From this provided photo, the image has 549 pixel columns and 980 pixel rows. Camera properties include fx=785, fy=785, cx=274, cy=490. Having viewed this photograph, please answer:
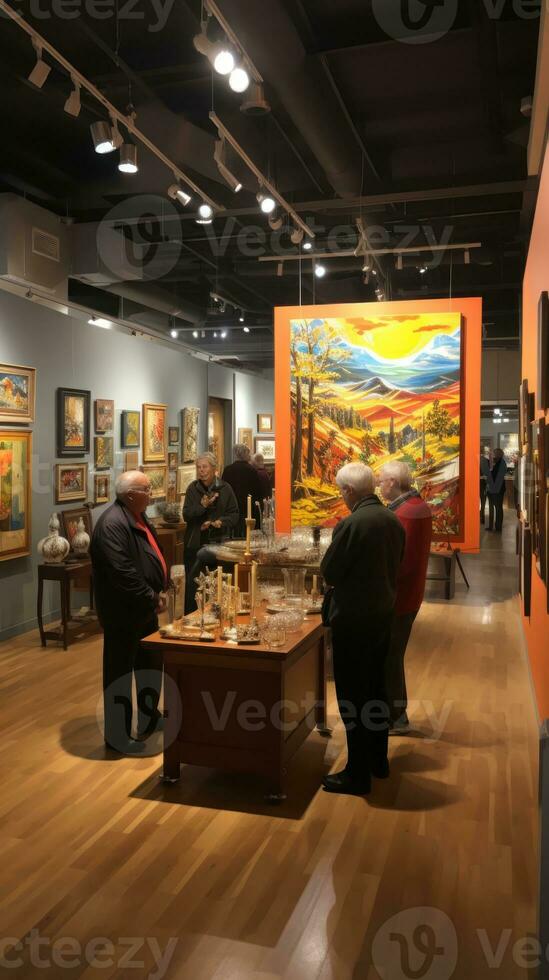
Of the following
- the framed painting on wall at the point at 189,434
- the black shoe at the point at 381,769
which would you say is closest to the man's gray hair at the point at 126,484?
the black shoe at the point at 381,769

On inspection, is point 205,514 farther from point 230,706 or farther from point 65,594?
point 230,706

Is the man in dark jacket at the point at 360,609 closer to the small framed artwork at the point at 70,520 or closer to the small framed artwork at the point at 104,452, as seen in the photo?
the small framed artwork at the point at 70,520

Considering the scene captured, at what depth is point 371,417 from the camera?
27.8 feet

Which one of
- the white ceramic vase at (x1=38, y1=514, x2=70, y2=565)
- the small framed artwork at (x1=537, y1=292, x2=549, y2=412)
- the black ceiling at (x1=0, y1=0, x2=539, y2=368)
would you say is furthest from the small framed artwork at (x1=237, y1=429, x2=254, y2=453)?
the small framed artwork at (x1=537, y1=292, x2=549, y2=412)

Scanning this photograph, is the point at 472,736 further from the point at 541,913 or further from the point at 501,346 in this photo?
the point at 501,346

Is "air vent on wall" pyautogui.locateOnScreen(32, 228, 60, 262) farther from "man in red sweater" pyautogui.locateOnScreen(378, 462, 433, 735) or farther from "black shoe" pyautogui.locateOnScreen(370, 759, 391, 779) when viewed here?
"black shoe" pyautogui.locateOnScreen(370, 759, 391, 779)

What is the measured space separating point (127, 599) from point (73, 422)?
432cm

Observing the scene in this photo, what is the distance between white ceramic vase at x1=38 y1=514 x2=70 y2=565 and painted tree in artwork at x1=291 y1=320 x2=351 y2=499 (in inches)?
100

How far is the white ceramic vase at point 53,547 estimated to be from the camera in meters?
7.54

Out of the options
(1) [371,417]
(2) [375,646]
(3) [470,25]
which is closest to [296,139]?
(3) [470,25]

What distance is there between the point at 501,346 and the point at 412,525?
11475mm

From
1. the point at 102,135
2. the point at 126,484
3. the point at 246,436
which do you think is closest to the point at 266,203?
the point at 102,135

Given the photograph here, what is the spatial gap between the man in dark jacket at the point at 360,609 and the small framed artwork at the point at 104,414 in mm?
5352

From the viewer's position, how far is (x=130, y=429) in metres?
9.71
